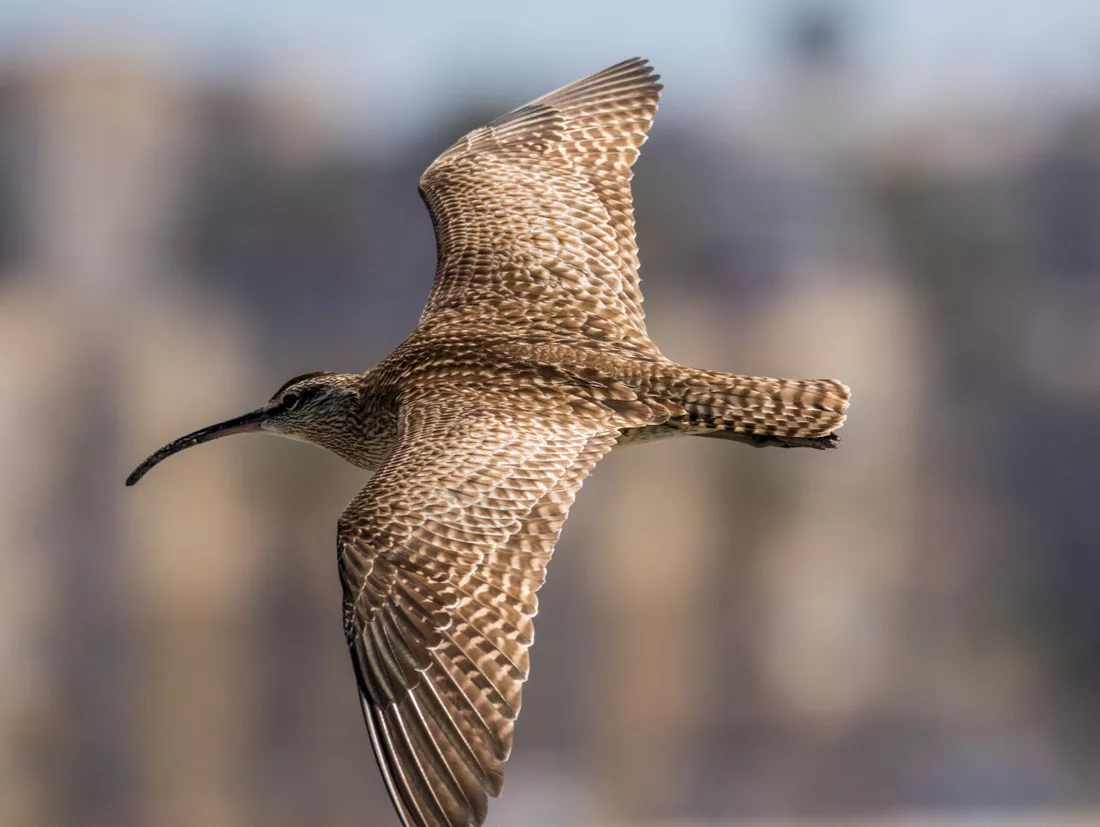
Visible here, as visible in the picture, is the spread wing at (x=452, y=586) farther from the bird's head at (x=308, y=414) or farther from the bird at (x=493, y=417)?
the bird's head at (x=308, y=414)

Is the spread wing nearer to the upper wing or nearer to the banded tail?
the banded tail

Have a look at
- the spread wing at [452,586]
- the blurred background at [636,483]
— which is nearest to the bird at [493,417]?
the spread wing at [452,586]

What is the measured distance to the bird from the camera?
30.5 feet

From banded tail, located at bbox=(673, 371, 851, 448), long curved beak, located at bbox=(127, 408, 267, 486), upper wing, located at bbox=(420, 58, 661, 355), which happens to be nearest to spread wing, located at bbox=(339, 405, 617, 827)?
banded tail, located at bbox=(673, 371, 851, 448)

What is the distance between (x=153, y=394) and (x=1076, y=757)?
59521 millimetres

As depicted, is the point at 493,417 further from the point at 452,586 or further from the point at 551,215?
the point at 551,215

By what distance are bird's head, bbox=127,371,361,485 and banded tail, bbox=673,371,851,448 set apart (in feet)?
7.37

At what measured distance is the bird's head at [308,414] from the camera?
491 inches

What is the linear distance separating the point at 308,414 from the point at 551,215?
6.83 feet

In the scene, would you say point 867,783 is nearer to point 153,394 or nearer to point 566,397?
point 153,394

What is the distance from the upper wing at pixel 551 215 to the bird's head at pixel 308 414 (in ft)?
2.33

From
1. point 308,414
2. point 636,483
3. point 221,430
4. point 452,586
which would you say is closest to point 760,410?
point 452,586

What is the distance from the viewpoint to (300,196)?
12525 centimetres

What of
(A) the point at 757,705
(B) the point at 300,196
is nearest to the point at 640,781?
(A) the point at 757,705
